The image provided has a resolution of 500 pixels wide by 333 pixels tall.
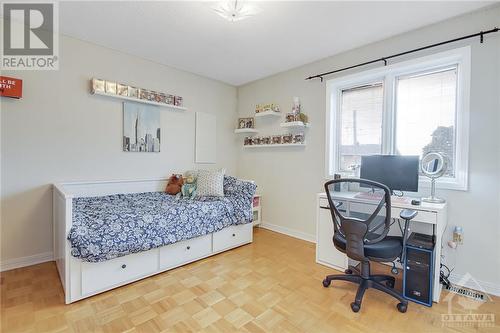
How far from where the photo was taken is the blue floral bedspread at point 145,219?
180 centimetres

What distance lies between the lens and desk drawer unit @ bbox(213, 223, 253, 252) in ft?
9.05

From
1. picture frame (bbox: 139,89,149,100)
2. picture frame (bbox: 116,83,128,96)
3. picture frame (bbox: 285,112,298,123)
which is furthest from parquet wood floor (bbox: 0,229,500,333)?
picture frame (bbox: 139,89,149,100)

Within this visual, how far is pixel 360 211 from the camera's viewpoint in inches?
99.8

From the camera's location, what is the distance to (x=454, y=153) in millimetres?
2201

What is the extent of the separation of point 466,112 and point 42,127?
13.6ft

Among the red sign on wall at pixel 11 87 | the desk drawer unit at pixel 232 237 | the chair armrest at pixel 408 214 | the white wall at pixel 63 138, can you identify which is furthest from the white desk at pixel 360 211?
the red sign on wall at pixel 11 87

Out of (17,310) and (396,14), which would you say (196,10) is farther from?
(17,310)

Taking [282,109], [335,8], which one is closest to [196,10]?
[335,8]

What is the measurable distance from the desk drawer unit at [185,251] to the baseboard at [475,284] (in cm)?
242

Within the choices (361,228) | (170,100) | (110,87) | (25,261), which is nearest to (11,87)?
(110,87)

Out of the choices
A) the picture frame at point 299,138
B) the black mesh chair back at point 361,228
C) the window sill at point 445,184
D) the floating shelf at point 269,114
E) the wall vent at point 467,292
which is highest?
the floating shelf at point 269,114

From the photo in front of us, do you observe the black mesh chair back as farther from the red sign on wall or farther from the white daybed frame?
the red sign on wall

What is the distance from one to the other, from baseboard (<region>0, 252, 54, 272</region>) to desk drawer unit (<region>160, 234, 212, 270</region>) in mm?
1339

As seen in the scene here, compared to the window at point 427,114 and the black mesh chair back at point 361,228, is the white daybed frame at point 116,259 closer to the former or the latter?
the black mesh chair back at point 361,228
